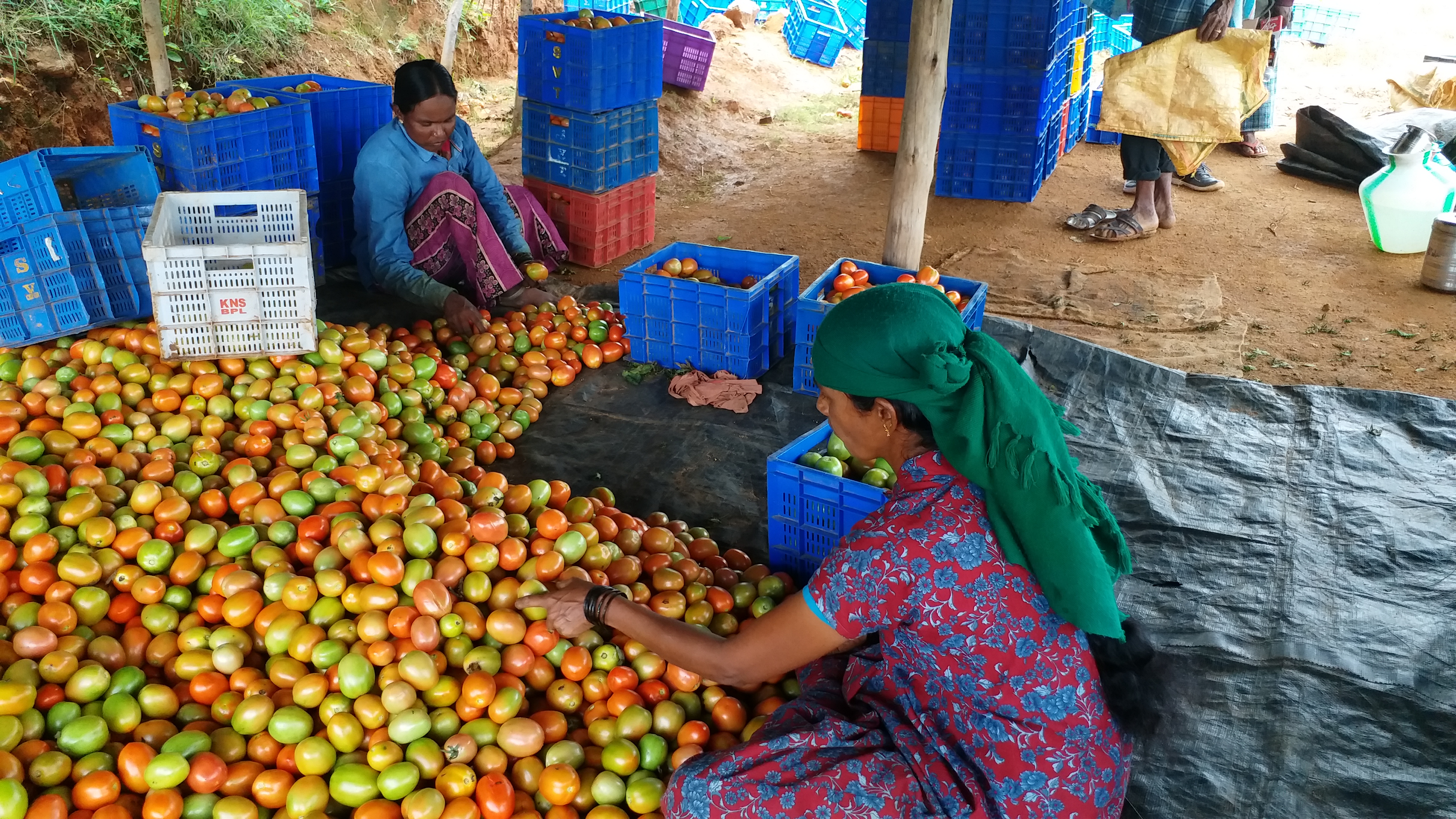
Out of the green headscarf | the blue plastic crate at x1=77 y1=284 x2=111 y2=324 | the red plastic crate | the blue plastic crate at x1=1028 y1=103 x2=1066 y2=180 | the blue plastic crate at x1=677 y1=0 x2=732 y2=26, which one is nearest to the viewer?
the green headscarf

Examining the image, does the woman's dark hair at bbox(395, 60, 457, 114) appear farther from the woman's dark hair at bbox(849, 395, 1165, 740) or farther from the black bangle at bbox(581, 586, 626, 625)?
the woman's dark hair at bbox(849, 395, 1165, 740)

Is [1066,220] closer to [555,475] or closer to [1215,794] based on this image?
[555,475]

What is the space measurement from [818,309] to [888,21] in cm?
523

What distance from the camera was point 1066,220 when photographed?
7453 millimetres

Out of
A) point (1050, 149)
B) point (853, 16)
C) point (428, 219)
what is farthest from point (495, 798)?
point (853, 16)

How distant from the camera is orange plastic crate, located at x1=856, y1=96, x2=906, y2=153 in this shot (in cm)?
890

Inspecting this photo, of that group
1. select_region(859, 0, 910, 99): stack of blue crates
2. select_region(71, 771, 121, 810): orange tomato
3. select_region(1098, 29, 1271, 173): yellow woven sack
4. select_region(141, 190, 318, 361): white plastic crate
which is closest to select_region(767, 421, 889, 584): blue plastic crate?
select_region(71, 771, 121, 810): orange tomato

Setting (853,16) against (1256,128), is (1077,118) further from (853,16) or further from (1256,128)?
(853,16)

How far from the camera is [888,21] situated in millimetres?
8516

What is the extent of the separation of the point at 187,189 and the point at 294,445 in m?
2.30

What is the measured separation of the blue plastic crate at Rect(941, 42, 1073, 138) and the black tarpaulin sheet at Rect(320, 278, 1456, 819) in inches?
128

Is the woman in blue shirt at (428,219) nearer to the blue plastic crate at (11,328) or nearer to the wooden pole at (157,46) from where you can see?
the blue plastic crate at (11,328)

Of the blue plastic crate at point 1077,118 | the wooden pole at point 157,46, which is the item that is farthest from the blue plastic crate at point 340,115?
the blue plastic crate at point 1077,118

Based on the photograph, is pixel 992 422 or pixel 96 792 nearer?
pixel 992 422
